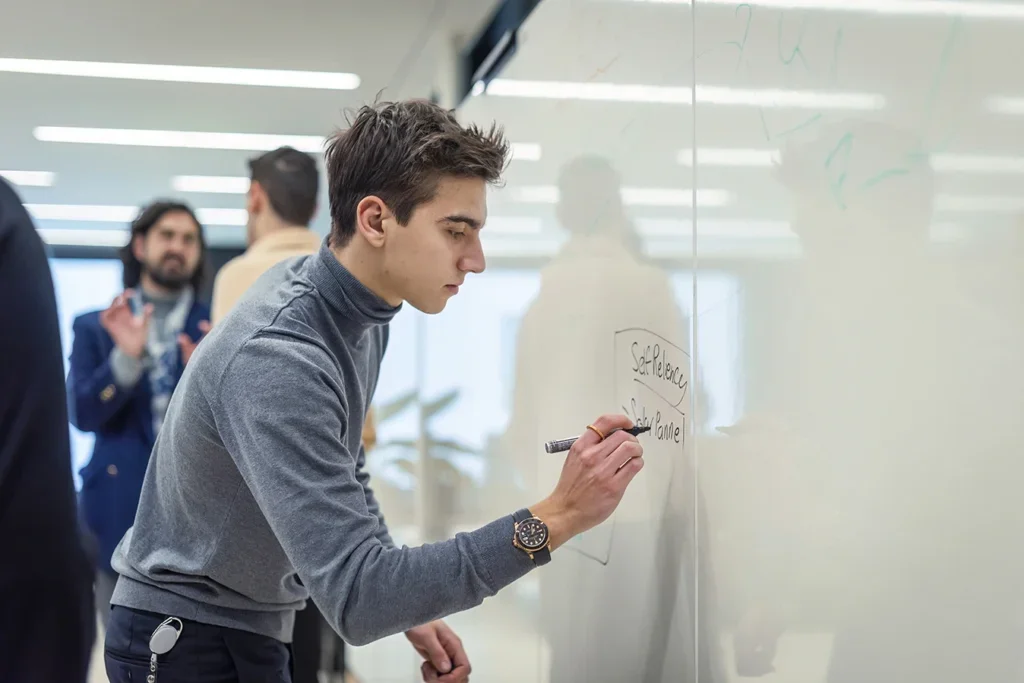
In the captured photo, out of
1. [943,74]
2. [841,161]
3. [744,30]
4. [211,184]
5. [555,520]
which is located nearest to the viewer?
[943,74]

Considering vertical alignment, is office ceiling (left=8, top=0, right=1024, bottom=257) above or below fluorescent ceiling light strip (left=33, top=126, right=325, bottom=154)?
below

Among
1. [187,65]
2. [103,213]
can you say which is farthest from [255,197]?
[103,213]

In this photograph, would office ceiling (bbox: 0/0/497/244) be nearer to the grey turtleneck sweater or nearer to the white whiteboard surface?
the white whiteboard surface

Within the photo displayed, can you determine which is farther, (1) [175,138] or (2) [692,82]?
(1) [175,138]

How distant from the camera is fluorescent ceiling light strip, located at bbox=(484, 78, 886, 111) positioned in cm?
102

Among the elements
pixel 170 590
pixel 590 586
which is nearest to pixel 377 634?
pixel 170 590

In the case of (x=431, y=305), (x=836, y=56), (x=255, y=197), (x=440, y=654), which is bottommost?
(x=440, y=654)

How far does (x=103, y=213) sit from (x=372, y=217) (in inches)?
288

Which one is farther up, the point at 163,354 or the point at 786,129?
the point at 786,129

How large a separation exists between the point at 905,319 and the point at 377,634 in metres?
0.64

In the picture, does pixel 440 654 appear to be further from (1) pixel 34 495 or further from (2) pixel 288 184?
(2) pixel 288 184

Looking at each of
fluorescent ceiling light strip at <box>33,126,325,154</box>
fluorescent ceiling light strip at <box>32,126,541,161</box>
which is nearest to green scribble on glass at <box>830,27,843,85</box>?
fluorescent ceiling light strip at <box>32,126,541,161</box>

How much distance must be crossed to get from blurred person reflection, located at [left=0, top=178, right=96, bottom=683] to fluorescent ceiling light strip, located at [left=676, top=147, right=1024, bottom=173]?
0.77 meters

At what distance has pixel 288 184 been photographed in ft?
8.70
